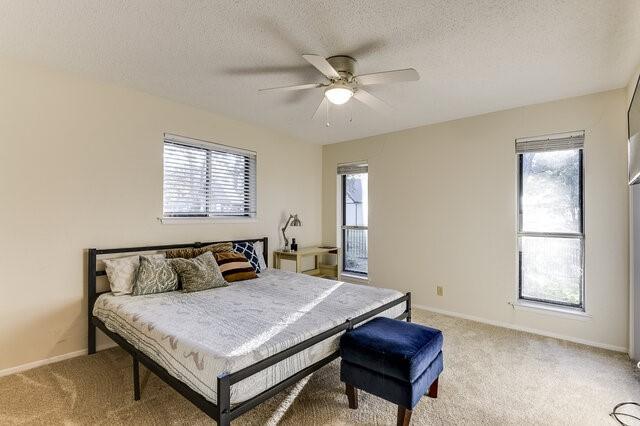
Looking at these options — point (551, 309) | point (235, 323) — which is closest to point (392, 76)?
point (235, 323)

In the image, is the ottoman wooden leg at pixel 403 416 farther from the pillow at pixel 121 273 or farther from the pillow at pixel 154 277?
the pillow at pixel 121 273

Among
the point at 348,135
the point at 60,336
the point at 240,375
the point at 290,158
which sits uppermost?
the point at 348,135

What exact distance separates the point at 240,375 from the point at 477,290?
3303 mm

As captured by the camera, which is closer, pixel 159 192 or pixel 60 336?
pixel 60 336

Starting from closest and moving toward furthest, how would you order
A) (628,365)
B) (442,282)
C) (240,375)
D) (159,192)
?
(240,375) → (628,365) → (159,192) → (442,282)

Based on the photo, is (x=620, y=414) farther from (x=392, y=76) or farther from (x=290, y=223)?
(x=290, y=223)

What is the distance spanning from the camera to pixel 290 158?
497cm

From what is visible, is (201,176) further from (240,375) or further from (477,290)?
(477,290)

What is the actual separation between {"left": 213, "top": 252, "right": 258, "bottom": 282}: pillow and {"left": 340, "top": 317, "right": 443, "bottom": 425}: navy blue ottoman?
1.62 m

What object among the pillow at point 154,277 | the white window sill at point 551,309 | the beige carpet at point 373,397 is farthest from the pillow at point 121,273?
the white window sill at point 551,309

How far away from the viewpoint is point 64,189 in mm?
2828

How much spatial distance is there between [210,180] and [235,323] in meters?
2.28

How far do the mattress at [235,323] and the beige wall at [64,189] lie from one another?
0.43m

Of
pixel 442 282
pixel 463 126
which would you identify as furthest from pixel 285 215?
pixel 463 126
